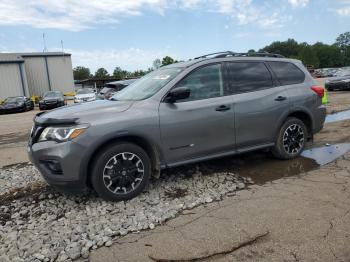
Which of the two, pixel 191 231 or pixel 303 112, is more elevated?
pixel 303 112

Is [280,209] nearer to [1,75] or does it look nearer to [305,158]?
[305,158]

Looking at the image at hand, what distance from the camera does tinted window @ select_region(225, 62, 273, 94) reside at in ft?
16.7

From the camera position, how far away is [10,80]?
35719 mm

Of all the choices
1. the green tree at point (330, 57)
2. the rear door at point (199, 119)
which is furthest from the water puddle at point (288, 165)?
the green tree at point (330, 57)

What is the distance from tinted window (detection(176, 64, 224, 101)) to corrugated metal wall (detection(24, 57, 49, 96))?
3926 cm

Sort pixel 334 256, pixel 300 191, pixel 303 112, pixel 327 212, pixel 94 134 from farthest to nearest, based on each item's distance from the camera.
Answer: pixel 303 112
pixel 300 191
pixel 94 134
pixel 327 212
pixel 334 256

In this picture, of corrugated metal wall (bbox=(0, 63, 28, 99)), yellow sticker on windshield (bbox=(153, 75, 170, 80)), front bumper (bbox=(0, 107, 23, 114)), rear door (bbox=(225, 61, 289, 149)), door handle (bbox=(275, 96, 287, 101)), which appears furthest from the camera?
corrugated metal wall (bbox=(0, 63, 28, 99))

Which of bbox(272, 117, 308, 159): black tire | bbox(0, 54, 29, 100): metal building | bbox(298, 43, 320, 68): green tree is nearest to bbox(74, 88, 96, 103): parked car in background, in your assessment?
bbox(0, 54, 29, 100): metal building

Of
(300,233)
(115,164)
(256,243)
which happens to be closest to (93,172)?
(115,164)

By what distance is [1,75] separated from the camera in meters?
35.2

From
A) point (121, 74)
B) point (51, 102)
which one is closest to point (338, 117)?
point (51, 102)

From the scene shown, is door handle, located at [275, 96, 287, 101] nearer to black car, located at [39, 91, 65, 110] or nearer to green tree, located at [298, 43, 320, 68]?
black car, located at [39, 91, 65, 110]

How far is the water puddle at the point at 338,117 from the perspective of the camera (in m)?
9.62

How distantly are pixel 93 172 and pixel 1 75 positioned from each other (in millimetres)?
36253
